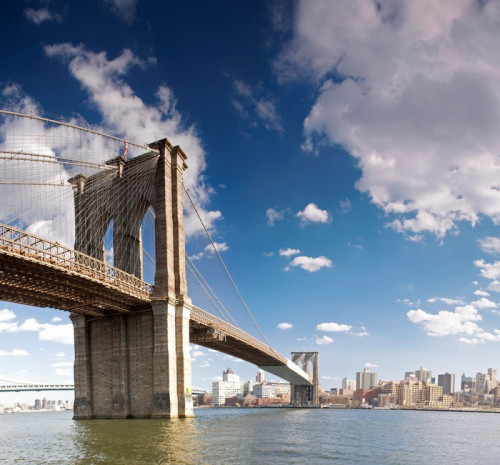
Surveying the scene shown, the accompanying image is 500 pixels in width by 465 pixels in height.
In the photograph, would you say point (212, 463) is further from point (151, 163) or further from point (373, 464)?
point (151, 163)

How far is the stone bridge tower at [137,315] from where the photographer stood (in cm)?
4144

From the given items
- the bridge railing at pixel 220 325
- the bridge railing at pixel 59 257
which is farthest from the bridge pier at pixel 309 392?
the bridge railing at pixel 59 257

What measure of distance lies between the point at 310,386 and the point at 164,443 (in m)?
115

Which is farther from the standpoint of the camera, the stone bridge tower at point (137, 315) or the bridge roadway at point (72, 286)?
the stone bridge tower at point (137, 315)

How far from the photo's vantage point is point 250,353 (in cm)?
7481

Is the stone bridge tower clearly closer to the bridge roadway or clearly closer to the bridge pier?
the bridge roadway

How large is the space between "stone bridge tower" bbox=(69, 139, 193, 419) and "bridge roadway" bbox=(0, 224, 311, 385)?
2.00 metres

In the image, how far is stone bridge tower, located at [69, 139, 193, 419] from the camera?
41.4 meters

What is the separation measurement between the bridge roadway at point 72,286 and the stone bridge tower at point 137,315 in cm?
200

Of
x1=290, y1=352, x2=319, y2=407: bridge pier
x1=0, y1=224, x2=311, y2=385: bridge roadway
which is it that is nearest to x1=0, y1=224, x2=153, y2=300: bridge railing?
x1=0, y1=224, x2=311, y2=385: bridge roadway

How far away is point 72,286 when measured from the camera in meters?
35.8

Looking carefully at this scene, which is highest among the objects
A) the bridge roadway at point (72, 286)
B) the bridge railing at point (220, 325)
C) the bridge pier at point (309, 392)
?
the bridge roadway at point (72, 286)

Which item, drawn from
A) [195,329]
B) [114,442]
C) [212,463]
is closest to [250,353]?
[195,329]

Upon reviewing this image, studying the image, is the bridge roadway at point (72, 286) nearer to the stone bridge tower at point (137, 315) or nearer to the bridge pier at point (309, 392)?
the stone bridge tower at point (137, 315)
